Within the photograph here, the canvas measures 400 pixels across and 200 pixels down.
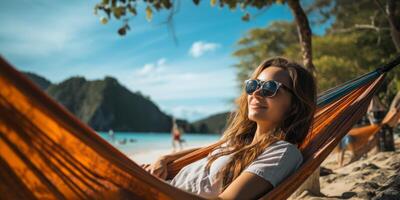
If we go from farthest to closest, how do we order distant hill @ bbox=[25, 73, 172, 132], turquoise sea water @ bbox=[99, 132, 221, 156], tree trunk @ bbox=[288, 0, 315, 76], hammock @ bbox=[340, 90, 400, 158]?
distant hill @ bbox=[25, 73, 172, 132]
turquoise sea water @ bbox=[99, 132, 221, 156]
hammock @ bbox=[340, 90, 400, 158]
tree trunk @ bbox=[288, 0, 315, 76]

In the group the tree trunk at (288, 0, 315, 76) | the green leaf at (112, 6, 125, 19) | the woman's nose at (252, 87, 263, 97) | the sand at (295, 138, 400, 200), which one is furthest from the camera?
the green leaf at (112, 6, 125, 19)

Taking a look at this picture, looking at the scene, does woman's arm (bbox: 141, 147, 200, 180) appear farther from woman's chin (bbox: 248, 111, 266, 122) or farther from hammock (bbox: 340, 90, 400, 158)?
hammock (bbox: 340, 90, 400, 158)

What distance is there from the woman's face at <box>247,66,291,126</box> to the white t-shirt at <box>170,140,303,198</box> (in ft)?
0.52

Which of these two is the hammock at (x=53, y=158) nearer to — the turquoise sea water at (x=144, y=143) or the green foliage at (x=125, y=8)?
the green foliage at (x=125, y=8)

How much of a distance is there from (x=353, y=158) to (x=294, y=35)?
72.1 feet

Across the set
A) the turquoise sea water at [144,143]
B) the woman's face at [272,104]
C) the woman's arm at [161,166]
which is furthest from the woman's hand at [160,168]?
the turquoise sea water at [144,143]

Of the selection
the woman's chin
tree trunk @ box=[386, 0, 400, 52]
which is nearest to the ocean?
the woman's chin

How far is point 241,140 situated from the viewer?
1885mm

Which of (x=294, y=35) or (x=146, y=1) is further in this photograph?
(x=294, y=35)

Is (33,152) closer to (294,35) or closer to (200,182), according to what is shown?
(200,182)

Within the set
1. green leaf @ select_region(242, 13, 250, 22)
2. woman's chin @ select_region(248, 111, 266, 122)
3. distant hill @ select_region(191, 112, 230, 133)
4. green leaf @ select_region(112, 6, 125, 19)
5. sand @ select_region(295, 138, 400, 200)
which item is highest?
green leaf @ select_region(242, 13, 250, 22)

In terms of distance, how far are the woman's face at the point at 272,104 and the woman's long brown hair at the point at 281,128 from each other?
0.03m

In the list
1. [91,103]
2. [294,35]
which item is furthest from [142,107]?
[294,35]

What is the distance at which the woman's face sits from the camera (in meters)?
1.71
